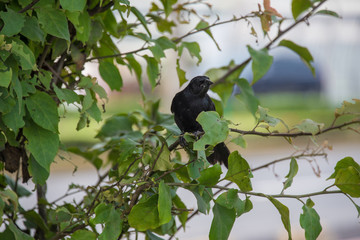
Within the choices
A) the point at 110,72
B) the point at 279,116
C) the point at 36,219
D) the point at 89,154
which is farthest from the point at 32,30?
the point at 279,116

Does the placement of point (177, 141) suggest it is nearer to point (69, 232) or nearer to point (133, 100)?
point (69, 232)

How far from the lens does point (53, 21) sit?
1.09 metres

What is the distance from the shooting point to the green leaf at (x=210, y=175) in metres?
1.07

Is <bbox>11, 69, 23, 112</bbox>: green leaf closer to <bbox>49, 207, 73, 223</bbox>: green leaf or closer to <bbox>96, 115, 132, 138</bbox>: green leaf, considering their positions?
<bbox>49, 207, 73, 223</bbox>: green leaf

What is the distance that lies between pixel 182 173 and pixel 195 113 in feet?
2.06

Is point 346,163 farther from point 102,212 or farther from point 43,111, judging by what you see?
point 43,111

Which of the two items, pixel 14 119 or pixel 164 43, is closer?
pixel 14 119

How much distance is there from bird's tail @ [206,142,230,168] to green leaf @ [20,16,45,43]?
0.76 metres

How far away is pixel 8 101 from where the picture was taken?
3.39 ft

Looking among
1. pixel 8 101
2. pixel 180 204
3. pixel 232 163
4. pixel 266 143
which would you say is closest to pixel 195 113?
pixel 180 204

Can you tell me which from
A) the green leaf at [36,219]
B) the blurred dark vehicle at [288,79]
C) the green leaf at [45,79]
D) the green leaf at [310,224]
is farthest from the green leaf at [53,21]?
the blurred dark vehicle at [288,79]

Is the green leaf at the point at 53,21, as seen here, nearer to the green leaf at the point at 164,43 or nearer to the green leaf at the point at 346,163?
the green leaf at the point at 164,43

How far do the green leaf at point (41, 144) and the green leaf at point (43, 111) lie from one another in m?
0.04

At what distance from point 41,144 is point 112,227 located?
0.25 m
